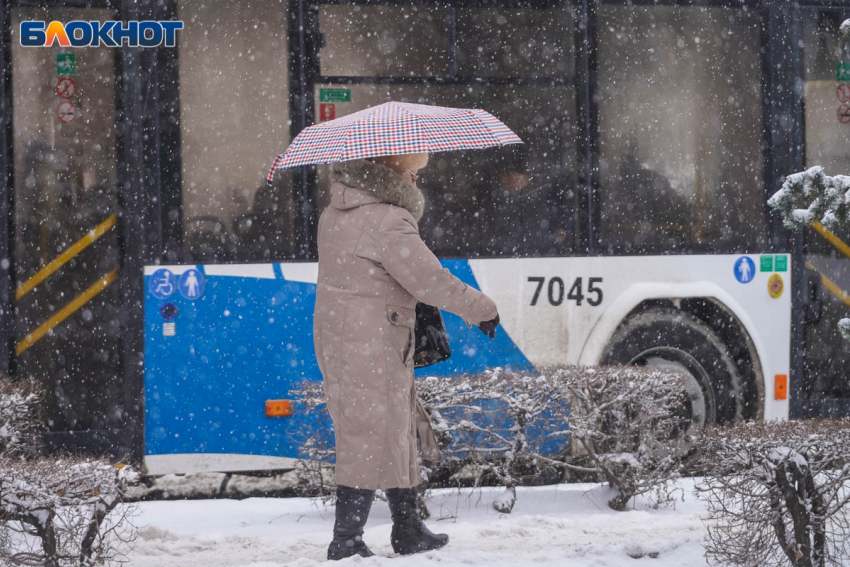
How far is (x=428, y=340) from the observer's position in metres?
4.73

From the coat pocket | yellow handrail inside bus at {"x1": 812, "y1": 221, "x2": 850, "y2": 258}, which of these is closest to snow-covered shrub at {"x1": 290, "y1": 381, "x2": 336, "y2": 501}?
the coat pocket

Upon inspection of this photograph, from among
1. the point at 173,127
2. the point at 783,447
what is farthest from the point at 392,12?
the point at 783,447

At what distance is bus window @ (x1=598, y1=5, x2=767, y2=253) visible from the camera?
685 centimetres

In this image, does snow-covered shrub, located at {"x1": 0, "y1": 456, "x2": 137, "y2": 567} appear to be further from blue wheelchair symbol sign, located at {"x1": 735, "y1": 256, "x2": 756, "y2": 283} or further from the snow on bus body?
blue wheelchair symbol sign, located at {"x1": 735, "y1": 256, "x2": 756, "y2": 283}

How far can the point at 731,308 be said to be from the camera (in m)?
6.90

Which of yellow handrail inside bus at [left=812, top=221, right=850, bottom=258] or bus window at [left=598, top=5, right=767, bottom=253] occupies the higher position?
bus window at [left=598, top=5, right=767, bottom=253]

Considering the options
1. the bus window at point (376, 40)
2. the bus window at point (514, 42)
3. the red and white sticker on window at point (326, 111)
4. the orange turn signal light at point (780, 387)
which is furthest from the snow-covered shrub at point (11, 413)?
the orange turn signal light at point (780, 387)

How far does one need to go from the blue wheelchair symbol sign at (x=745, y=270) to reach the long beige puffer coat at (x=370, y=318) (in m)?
3.15

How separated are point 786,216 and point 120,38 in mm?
4158

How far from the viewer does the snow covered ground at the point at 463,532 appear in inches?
187

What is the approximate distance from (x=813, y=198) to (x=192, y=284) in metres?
3.71

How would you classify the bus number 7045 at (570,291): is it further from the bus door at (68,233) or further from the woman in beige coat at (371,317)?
the bus door at (68,233)

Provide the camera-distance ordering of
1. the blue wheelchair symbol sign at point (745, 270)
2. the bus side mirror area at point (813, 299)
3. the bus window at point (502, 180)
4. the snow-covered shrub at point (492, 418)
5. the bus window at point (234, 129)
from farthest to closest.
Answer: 1. the bus side mirror area at point (813, 299)
2. the blue wheelchair symbol sign at point (745, 270)
3. the bus window at point (502, 180)
4. the bus window at point (234, 129)
5. the snow-covered shrub at point (492, 418)

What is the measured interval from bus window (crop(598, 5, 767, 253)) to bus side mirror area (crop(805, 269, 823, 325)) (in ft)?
1.48
